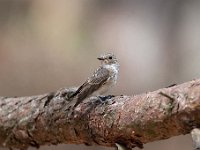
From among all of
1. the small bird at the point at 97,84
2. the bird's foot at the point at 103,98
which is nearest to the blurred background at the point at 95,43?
the small bird at the point at 97,84

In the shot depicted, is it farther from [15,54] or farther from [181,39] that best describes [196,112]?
[15,54]

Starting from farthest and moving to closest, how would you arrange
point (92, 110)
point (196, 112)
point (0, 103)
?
1. point (0, 103)
2. point (92, 110)
3. point (196, 112)

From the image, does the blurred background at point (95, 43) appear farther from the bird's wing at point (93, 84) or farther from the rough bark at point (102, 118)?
the bird's wing at point (93, 84)

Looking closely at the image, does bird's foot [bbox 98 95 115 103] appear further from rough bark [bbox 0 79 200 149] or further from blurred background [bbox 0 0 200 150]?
blurred background [bbox 0 0 200 150]

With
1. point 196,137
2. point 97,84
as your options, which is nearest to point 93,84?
point 97,84

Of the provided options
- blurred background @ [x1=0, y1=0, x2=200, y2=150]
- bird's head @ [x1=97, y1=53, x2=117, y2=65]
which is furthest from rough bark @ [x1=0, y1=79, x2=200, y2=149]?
blurred background @ [x1=0, y1=0, x2=200, y2=150]

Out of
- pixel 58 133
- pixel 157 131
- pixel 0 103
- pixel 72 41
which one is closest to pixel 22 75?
pixel 72 41
